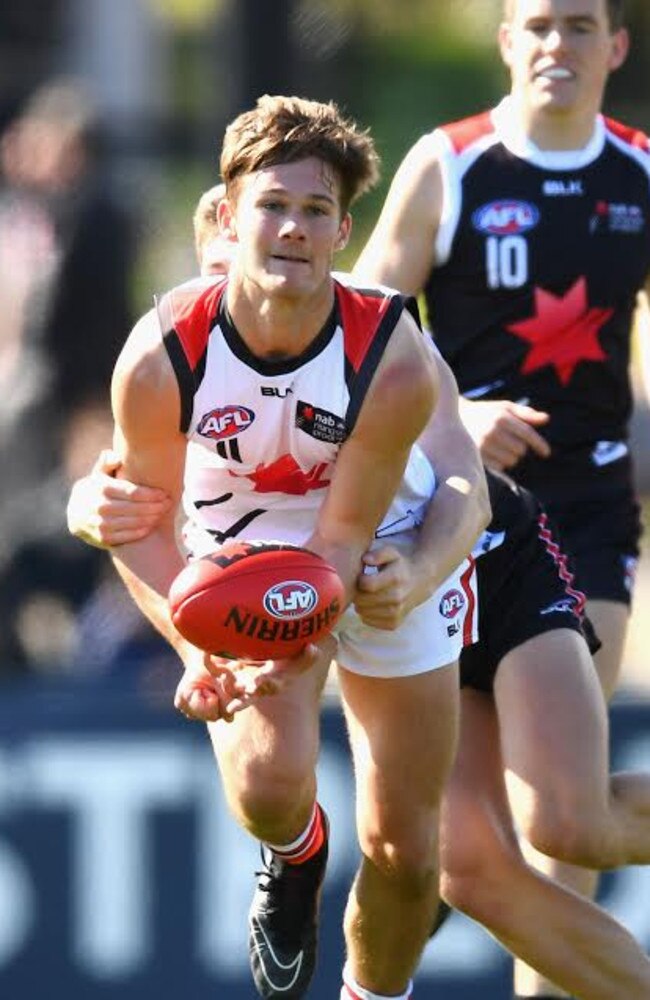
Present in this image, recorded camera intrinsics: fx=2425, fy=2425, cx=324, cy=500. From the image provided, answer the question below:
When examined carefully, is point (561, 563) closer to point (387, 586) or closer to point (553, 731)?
point (553, 731)

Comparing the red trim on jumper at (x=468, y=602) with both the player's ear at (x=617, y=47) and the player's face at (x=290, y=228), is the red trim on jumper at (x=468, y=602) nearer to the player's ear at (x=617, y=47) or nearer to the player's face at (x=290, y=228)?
the player's face at (x=290, y=228)

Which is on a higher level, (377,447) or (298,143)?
(298,143)

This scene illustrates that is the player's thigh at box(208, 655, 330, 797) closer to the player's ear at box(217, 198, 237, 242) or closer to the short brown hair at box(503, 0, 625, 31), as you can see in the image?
the player's ear at box(217, 198, 237, 242)

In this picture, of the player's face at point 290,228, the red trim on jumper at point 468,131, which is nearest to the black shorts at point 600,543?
the red trim on jumper at point 468,131

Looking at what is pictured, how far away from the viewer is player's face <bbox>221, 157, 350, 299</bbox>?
15.5 ft

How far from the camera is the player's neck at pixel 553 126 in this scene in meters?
5.79

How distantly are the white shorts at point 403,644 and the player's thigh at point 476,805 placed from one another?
42 centimetres

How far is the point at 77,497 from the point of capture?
5211mm

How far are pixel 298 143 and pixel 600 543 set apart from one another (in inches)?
60.4

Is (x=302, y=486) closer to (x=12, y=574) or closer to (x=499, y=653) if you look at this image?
(x=499, y=653)

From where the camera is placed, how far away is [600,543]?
5875 millimetres

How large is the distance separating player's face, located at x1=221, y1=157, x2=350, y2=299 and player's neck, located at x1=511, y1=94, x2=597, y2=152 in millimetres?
1128

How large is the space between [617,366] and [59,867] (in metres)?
2.39

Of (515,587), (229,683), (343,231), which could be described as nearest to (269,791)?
(229,683)
